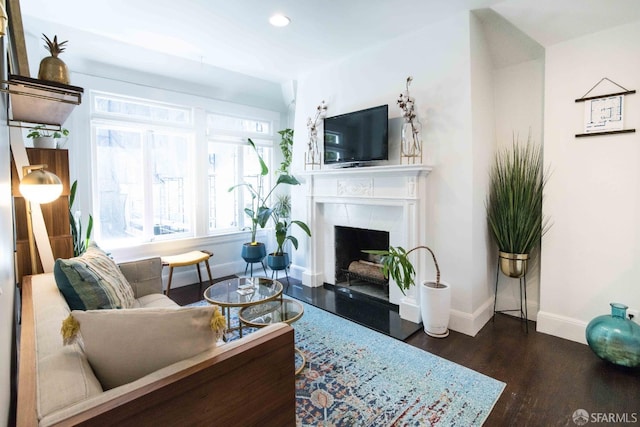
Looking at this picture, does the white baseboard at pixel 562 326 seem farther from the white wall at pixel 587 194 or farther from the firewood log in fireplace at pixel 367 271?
the firewood log in fireplace at pixel 367 271

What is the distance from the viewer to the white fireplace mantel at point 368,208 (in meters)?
3.06

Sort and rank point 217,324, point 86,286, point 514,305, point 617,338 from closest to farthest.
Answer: point 217,324 < point 86,286 < point 617,338 < point 514,305

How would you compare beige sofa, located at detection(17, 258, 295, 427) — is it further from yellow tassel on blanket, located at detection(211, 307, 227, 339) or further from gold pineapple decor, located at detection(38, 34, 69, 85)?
gold pineapple decor, located at detection(38, 34, 69, 85)

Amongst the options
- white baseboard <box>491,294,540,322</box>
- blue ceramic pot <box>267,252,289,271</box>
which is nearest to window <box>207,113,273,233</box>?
blue ceramic pot <box>267,252,289,271</box>

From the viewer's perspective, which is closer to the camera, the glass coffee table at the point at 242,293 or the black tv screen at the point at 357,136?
the glass coffee table at the point at 242,293

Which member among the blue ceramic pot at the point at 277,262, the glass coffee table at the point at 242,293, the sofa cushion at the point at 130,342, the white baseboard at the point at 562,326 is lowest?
the white baseboard at the point at 562,326

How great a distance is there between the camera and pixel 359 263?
12.8 feet

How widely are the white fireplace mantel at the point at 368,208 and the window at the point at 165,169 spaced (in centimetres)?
128

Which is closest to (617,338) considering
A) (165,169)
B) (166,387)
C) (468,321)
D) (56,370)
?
(468,321)

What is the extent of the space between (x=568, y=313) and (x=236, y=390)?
9.77 ft

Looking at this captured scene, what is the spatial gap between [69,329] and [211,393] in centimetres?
51

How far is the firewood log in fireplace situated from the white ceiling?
2451 millimetres

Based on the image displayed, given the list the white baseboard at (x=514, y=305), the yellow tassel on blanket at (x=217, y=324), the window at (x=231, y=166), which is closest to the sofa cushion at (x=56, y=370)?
the yellow tassel on blanket at (x=217, y=324)

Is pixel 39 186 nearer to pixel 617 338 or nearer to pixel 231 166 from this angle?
pixel 231 166
